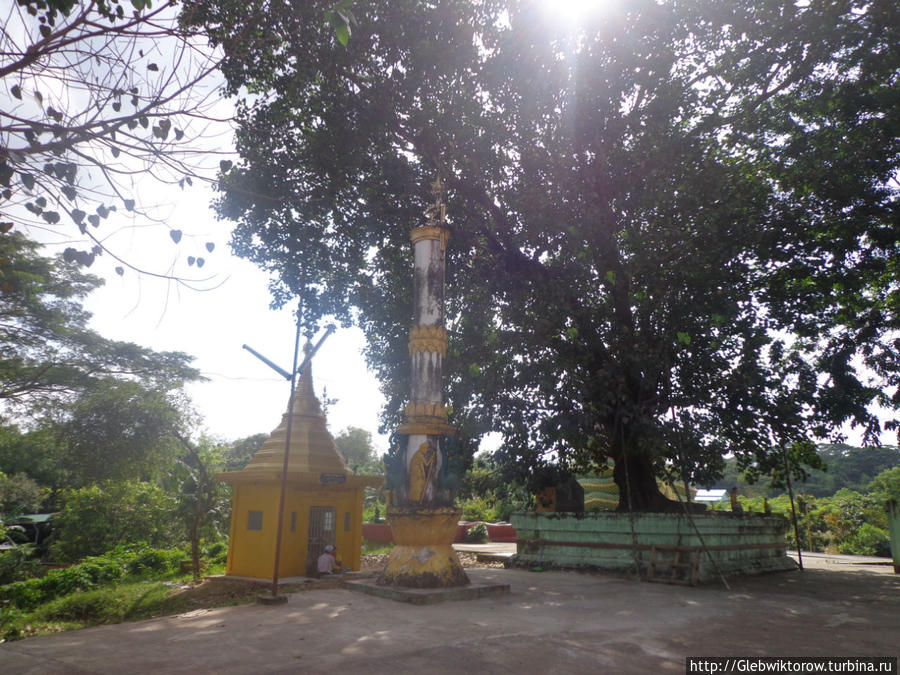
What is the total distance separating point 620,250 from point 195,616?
1425cm

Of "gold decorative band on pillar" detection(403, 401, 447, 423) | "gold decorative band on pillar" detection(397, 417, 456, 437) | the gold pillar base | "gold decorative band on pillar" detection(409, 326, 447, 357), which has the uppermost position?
"gold decorative band on pillar" detection(409, 326, 447, 357)

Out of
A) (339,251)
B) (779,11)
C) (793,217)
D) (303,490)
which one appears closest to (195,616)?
(303,490)

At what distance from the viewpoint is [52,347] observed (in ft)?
78.9

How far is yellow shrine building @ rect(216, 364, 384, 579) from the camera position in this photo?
14.0m

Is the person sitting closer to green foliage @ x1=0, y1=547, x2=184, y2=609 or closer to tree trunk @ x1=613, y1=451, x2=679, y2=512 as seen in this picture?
green foliage @ x1=0, y1=547, x2=184, y2=609

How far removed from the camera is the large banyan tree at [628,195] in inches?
595

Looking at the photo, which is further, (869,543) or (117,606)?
(869,543)

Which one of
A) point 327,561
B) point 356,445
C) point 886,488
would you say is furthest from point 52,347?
point 356,445

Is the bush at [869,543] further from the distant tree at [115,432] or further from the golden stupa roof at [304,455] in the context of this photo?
the distant tree at [115,432]

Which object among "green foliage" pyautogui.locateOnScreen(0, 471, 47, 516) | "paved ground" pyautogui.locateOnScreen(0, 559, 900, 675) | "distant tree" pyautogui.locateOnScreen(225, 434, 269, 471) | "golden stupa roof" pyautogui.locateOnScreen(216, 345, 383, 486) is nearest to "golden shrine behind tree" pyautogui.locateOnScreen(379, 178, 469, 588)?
"paved ground" pyautogui.locateOnScreen(0, 559, 900, 675)

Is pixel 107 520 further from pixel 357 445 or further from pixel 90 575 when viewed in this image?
pixel 357 445

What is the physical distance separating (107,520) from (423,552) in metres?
19.4

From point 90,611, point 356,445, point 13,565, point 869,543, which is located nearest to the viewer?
point 90,611

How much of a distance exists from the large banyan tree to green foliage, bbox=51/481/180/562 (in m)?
14.5
